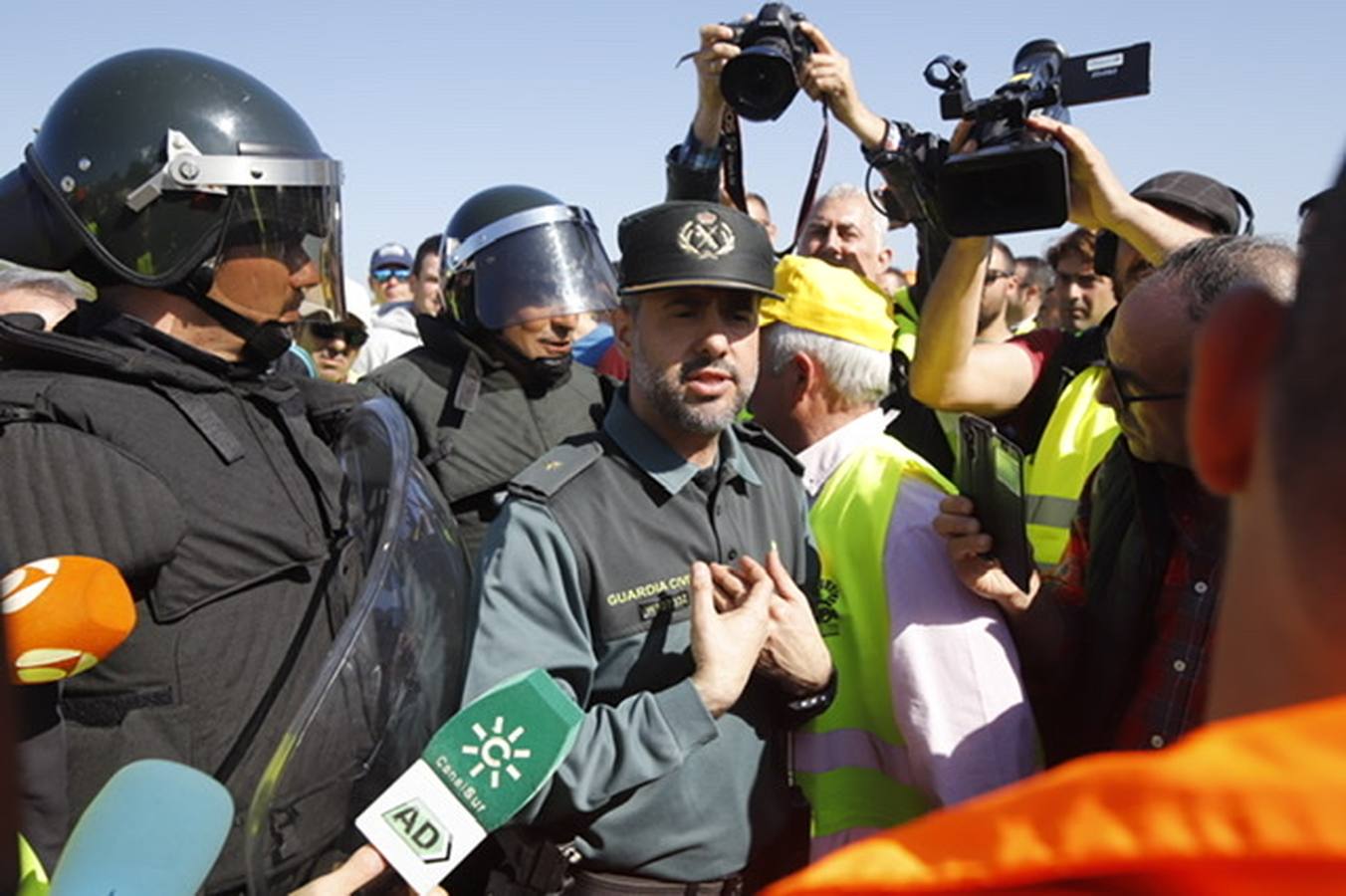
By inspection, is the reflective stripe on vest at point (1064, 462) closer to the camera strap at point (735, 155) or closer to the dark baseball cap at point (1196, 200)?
the dark baseball cap at point (1196, 200)

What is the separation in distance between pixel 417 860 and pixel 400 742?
23 centimetres

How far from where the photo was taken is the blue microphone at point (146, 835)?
46.7 inches

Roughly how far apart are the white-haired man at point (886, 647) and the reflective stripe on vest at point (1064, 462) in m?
0.54

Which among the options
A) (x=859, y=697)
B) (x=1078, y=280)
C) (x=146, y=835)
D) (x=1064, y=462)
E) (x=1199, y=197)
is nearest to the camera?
(x=146, y=835)

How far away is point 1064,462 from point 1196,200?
2.87 feet

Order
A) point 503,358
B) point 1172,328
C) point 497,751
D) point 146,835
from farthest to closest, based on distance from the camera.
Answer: point 503,358 → point 1172,328 → point 497,751 → point 146,835

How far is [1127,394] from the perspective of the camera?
79.3 inches

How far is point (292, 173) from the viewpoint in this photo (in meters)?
2.72

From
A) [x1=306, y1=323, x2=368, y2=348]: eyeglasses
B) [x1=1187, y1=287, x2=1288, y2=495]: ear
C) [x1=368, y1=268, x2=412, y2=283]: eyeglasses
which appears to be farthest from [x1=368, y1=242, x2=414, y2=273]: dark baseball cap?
[x1=1187, y1=287, x2=1288, y2=495]: ear

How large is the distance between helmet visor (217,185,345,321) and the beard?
87 centimetres

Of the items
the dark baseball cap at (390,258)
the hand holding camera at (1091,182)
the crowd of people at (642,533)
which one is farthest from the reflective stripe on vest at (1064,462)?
the dark baseball cap at (390,258)

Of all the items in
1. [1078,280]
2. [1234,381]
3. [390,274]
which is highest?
[1234,381]

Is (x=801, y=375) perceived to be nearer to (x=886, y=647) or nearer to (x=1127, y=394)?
(x=886, y=647)

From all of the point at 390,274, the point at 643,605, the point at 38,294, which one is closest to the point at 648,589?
the point at 643,605
